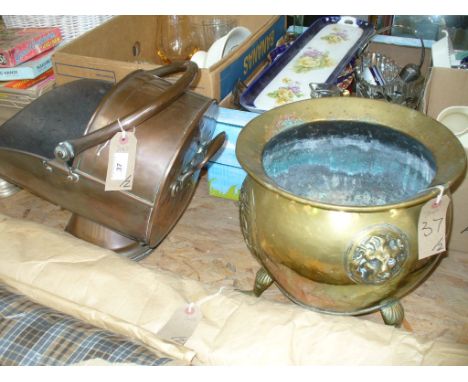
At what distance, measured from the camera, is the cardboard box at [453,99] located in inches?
35.5

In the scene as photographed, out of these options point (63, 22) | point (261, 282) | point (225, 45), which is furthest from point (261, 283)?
point (63, 22)

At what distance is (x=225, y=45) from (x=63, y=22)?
494mm

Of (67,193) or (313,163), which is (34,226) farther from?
(313,163)

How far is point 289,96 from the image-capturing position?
1156 millimetres

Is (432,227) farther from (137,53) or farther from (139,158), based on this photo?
(137,53)

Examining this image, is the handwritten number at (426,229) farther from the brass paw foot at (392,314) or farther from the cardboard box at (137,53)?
the cardboard box at (137,53)

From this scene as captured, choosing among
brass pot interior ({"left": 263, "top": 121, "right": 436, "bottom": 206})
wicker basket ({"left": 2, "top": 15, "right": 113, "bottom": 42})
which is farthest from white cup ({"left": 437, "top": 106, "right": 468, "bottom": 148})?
wicker basket ({"left": 2, "top": 15, "right": 113, "bottom": 42})

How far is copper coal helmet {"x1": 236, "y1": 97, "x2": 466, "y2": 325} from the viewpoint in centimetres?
63

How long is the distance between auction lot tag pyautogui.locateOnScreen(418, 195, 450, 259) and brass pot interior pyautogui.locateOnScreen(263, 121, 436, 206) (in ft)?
0.31

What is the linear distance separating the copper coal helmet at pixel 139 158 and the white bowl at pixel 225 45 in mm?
257

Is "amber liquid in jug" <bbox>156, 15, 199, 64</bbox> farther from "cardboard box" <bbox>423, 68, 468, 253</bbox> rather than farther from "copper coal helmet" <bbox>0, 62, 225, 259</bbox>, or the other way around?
"cardboard box" <bbox>423, 68, 468, 253</bbox>
